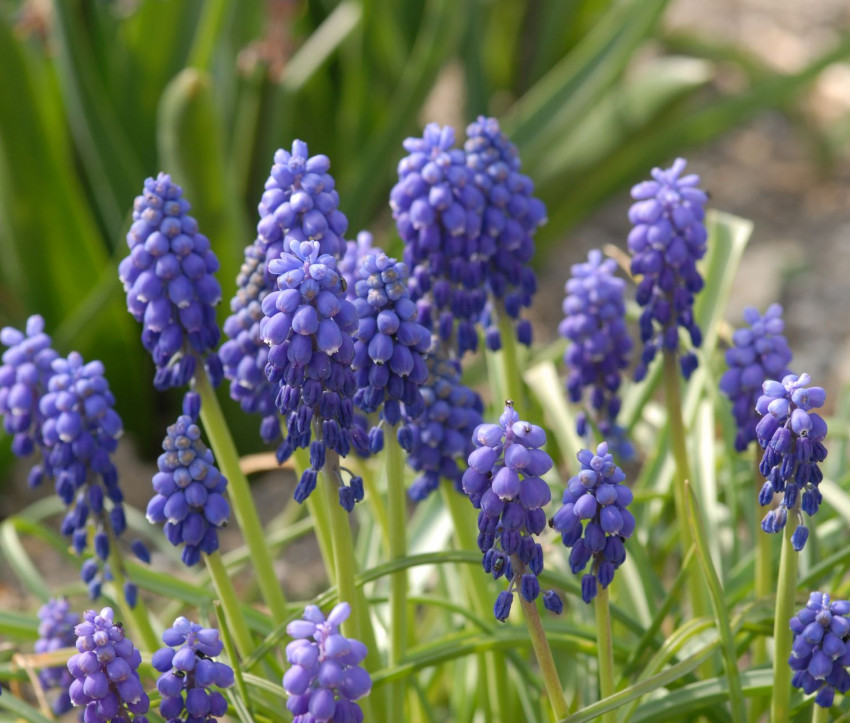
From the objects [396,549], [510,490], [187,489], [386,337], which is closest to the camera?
[510,490]

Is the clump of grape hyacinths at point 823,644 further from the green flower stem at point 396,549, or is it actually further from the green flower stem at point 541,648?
the green flower stem at point 396,549

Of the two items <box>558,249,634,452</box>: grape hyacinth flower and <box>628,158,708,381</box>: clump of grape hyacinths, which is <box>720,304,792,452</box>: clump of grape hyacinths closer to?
<box>628,158,708,381</box>: clump of grape hyacinths

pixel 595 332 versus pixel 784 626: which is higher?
pixel 595 332

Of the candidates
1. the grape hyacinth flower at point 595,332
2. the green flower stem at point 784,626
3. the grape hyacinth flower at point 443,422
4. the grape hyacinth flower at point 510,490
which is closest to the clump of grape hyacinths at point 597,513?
the grape hyacinth flower at point 510,490

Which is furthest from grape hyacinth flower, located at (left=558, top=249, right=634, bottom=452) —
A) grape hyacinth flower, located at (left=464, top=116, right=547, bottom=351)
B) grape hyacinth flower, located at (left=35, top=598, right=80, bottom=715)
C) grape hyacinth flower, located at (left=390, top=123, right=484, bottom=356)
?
grape hyacinth flower, located at (left=35, top=598, right=80, bottom=715)

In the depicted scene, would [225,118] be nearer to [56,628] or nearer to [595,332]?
[595,332]

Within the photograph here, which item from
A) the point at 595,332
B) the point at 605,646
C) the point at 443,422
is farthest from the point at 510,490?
the point at 595,332
